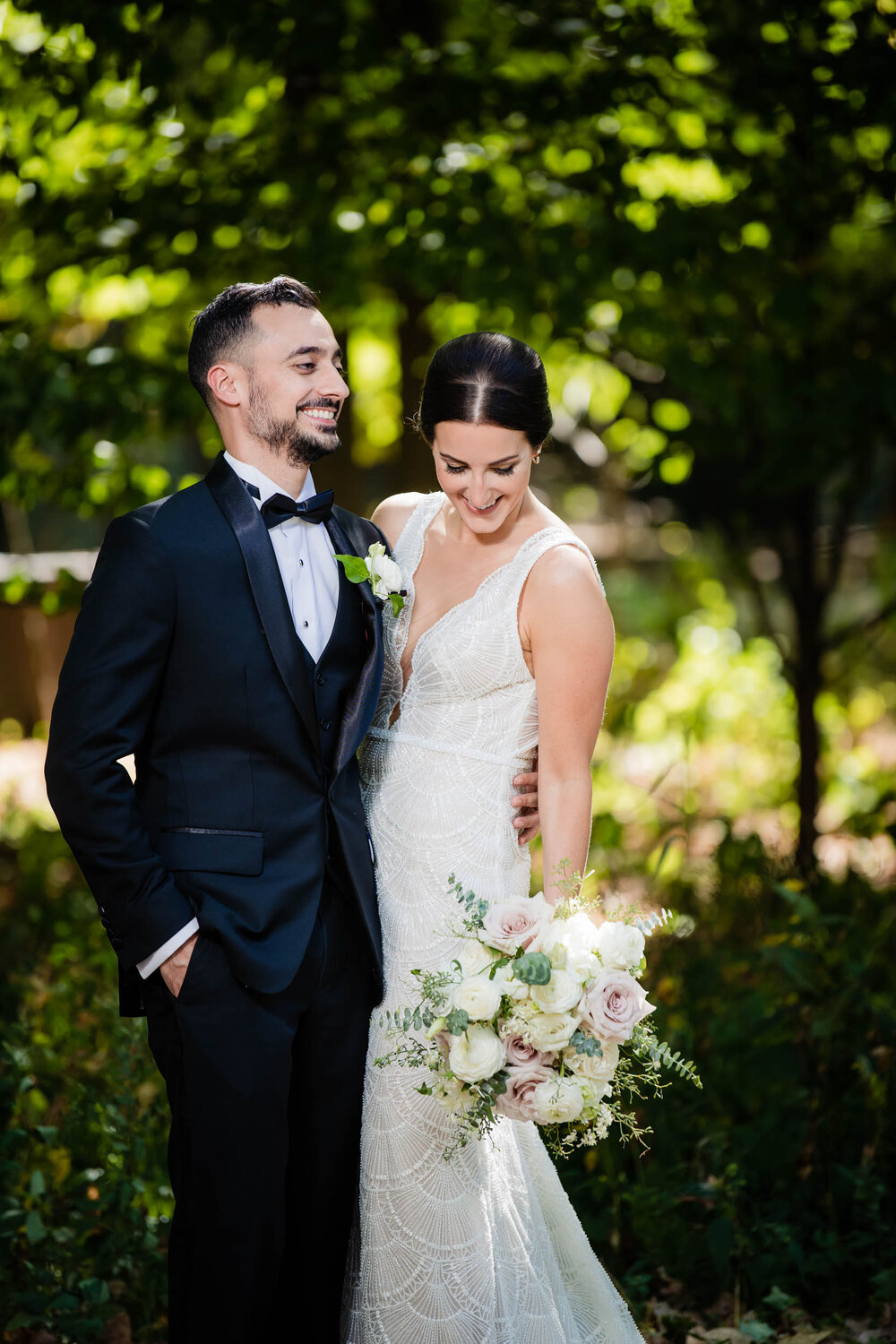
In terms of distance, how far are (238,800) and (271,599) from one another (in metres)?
0.42

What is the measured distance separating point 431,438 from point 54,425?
2543mm

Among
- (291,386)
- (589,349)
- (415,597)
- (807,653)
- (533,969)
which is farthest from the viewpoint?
(807,653)

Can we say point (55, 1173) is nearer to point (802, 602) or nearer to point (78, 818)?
point (78, 818)

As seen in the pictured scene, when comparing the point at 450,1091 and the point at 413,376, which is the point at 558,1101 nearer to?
the point at 450,1091

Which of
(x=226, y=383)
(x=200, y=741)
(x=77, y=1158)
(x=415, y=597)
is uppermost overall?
(x=226, y=383)

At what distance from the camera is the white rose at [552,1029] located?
85.6 inches

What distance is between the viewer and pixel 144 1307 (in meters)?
3.22

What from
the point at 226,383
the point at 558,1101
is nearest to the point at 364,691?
the point at 226,383

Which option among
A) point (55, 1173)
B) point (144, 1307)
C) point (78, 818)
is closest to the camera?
point (78, 818)

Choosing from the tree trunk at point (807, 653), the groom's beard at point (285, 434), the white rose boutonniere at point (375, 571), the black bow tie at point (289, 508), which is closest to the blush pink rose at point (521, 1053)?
the white rose boutonniere at point (375, 571)

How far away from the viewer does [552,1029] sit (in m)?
2.18

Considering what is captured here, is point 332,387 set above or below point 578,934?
above

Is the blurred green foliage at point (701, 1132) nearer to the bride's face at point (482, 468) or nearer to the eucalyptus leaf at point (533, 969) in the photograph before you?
the eucalyptus leaf at point (533, 969)

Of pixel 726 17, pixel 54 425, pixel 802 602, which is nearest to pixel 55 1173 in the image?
pixel 54 425
